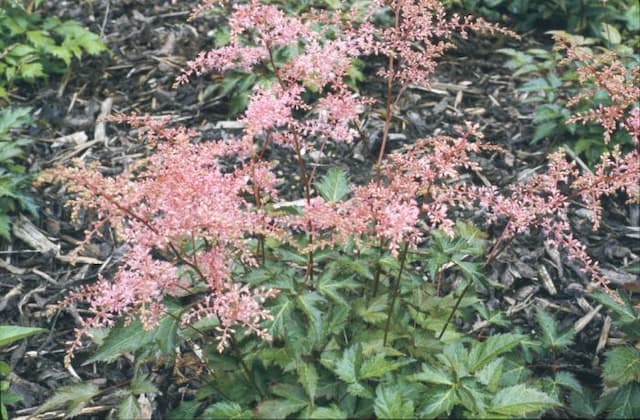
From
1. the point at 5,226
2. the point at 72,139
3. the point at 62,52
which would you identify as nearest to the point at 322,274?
the point at 5,226

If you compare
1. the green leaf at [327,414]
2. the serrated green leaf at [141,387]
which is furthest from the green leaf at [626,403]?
the serrated green leaf at [141,387]

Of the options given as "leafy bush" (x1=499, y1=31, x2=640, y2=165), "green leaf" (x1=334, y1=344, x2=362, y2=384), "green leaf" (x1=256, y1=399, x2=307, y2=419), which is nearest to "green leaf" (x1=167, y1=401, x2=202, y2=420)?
"green leaf" (x1=256, y1=399, x2=307, y2=419)

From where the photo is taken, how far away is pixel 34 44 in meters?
5.35

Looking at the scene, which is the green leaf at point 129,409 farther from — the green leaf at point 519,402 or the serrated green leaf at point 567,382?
the serrated green leaf at point 567,382

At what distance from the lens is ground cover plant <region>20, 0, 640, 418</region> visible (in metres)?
2.32

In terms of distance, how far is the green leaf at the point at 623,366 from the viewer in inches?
112

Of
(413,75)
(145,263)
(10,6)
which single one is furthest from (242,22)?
(10,6)

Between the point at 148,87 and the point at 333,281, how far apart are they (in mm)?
3377

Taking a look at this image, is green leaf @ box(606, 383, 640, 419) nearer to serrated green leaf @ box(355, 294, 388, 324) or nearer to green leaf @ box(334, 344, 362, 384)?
serrated green leaf @ box(355, 294, 388, 324)

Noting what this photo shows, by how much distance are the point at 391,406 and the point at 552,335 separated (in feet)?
3.78

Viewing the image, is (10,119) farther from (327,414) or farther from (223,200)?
(327,414)

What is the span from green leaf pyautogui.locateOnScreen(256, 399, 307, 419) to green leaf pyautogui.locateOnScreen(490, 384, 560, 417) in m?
0.67

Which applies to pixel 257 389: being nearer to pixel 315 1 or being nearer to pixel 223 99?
pixel 223 99

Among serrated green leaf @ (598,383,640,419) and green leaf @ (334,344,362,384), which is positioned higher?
green leaf @ (334,344,362,384)
